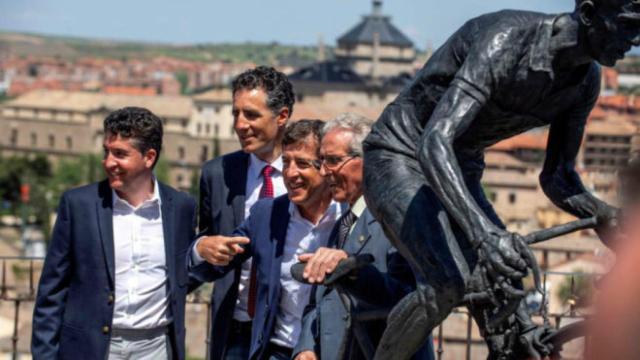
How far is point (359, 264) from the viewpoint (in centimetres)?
423

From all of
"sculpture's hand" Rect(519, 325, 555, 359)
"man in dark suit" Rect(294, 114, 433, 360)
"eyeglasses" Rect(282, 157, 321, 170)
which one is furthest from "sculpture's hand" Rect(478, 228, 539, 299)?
"eyeglasses" Rect(282, 157, 321, 170)

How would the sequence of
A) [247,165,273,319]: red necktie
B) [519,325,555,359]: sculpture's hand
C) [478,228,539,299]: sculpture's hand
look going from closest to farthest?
1. [478,228,539,299]: sculpture's hand
2. [519,325,555,359]: sculpture's hand
3. [247,165,273,319]: red necktie

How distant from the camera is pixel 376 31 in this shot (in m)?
108

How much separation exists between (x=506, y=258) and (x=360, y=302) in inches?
26.5

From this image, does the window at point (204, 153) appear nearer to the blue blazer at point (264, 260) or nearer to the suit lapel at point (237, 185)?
the suit lapel at point (237, 185)

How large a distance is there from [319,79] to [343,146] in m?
88.7

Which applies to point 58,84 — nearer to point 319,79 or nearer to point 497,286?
point 319,79

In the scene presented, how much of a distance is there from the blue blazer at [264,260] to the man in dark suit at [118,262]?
0.13m

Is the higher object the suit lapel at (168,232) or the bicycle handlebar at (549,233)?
the bicycle handlebar at (549,233)

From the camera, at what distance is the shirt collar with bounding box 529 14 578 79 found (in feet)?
13.1

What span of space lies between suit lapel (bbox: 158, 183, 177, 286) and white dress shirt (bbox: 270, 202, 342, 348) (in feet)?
1.14

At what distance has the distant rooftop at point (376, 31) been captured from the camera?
107125 millimetres

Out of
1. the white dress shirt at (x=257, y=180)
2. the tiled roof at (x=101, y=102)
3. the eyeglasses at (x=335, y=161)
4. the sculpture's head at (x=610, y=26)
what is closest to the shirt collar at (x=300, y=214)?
the eyeglasses at (x=335, y=161)

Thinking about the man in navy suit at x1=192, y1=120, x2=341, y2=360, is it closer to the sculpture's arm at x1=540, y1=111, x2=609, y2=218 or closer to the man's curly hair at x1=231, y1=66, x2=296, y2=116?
the man's curly hair at x1=231, y1=66, x2=296, y2=116
